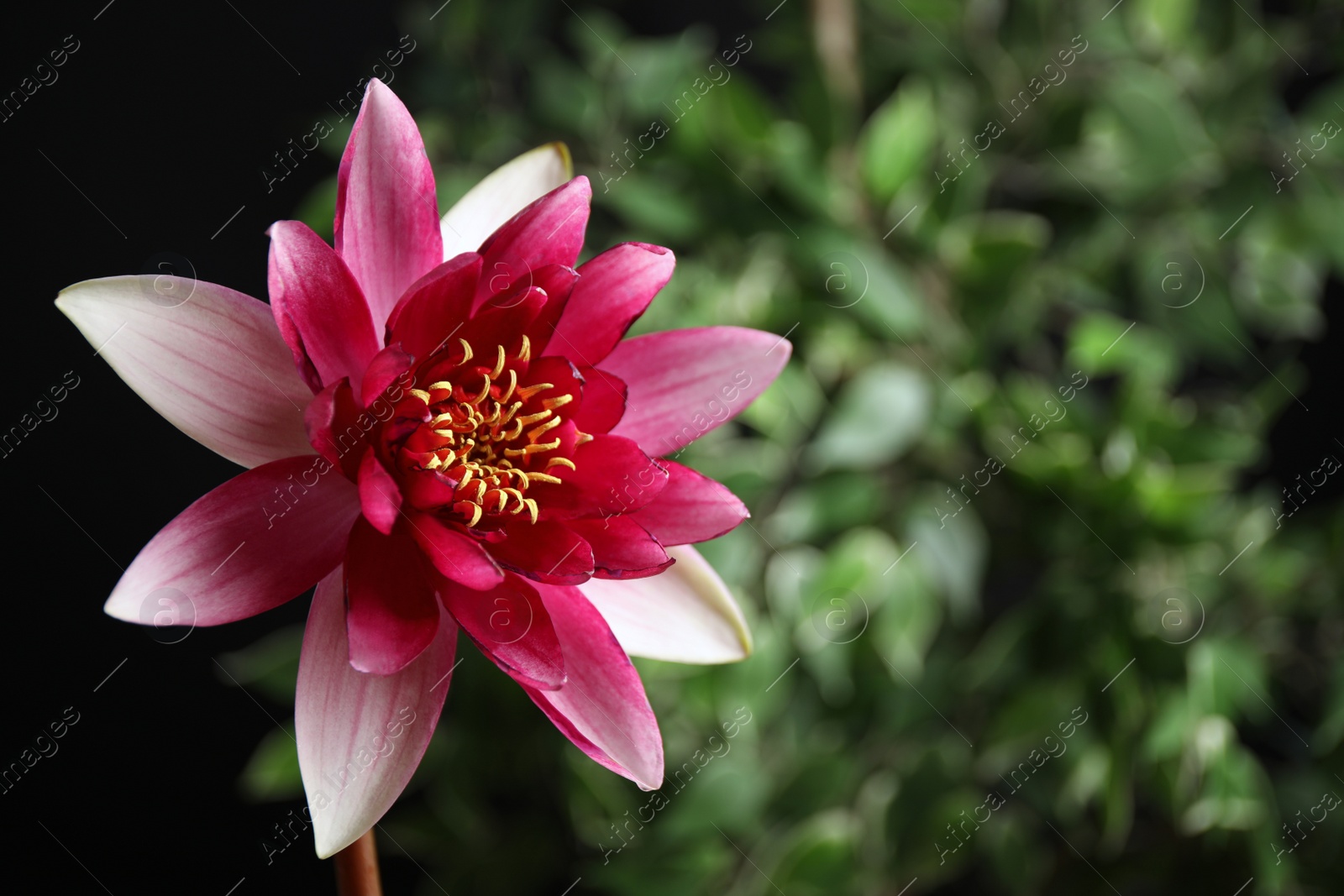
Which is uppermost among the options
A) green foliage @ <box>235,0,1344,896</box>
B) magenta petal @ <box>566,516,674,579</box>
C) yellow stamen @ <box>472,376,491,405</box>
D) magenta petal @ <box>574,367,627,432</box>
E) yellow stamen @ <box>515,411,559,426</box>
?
yellow stamen @ <box>472,376,491,405</box>

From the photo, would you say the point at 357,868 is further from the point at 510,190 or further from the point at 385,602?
the point at 510,190

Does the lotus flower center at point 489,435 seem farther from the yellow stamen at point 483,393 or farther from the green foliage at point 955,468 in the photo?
the green foliage at point 955,468

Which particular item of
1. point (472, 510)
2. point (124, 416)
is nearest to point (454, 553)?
point (472, 510)

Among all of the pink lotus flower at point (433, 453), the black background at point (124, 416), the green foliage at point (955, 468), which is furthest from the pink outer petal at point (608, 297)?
the black background at point (124, 416)

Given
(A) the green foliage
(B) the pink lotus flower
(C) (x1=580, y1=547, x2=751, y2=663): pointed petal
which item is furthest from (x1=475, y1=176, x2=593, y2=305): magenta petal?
(A) the green foliage

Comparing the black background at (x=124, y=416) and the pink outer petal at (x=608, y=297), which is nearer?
the pink outer petal at (x=608, y=297)

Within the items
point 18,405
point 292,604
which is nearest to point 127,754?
point 292,604

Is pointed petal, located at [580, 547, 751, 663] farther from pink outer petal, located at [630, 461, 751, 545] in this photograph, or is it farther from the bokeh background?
the bokeh background
